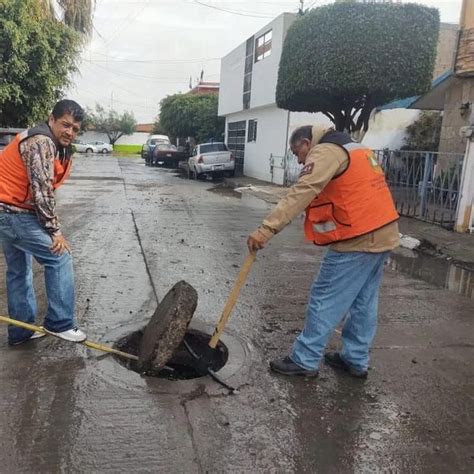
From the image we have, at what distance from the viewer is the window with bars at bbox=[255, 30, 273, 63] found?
21953 mm

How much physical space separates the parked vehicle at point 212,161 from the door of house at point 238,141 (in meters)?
2.60

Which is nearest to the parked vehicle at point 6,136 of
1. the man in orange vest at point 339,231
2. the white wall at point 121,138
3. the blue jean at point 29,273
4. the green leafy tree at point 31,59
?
the green leafy tree at point 31,59

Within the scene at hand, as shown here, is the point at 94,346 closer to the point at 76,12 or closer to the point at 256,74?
the point at 76,12

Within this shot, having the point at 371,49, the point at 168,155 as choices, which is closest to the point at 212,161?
the point at 168,155

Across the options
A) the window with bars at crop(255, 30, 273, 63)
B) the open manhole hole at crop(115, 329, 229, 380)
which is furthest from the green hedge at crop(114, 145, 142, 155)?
the open manhole hole at crop(115, 329, 229, 380)

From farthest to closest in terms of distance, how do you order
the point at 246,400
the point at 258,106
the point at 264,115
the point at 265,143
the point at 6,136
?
1. the point at 264,115
2. the point at 258,106
3. the point at 265,143
4. the point at 6,136
5. the point at 246,400

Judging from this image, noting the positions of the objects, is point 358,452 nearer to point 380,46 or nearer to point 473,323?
point 473,323

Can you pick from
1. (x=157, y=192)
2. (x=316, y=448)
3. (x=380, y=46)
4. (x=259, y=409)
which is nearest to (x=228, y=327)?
(x=259, y=409)

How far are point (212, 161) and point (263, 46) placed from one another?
534 centimetres

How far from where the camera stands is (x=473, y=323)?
5.09 m

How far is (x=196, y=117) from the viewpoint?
3631 centimetres

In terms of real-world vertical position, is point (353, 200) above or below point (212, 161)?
above

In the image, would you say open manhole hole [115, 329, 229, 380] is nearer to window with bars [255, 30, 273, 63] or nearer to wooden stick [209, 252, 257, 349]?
wooden stick [209, 252, 257, 349]

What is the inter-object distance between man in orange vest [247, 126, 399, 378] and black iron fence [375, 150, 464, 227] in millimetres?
6733
